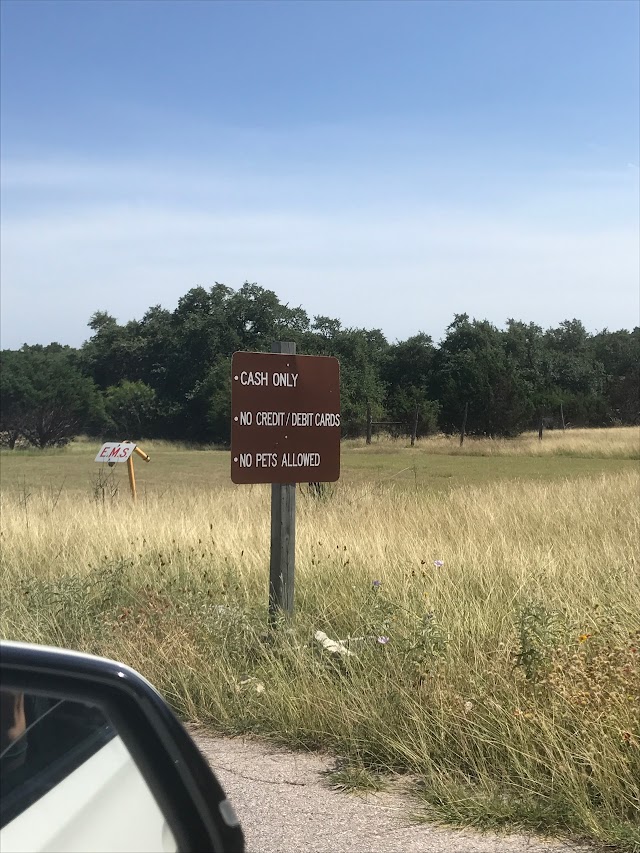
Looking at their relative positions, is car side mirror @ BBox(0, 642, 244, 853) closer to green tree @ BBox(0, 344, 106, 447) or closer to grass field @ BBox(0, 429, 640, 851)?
grass field @ BBox(0, 429, 640, 851)

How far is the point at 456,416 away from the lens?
50500 mm

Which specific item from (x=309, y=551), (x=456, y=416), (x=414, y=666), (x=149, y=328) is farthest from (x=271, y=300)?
(x=414, y=666)

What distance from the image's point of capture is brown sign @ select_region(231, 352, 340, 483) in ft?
18.9

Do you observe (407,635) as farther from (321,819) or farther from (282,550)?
(321,819)

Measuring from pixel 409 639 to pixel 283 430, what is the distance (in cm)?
164

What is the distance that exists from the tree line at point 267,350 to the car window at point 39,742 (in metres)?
41.6

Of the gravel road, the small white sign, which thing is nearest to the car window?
the gravel road

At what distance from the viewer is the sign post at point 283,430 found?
5.77 metres

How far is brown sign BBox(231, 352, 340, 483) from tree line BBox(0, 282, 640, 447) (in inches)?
1457

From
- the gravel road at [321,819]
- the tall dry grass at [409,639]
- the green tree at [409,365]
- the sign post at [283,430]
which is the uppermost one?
the green tree at [409,365]

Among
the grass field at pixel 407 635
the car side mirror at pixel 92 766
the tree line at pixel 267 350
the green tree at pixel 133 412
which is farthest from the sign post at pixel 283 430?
the green tree at pixel 133 412

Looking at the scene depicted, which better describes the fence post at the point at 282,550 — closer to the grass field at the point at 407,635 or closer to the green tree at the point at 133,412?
the grass field at the point at 407,635

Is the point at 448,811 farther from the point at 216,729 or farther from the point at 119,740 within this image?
the point at 119,740

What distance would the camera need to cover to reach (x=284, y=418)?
19.5 ft
